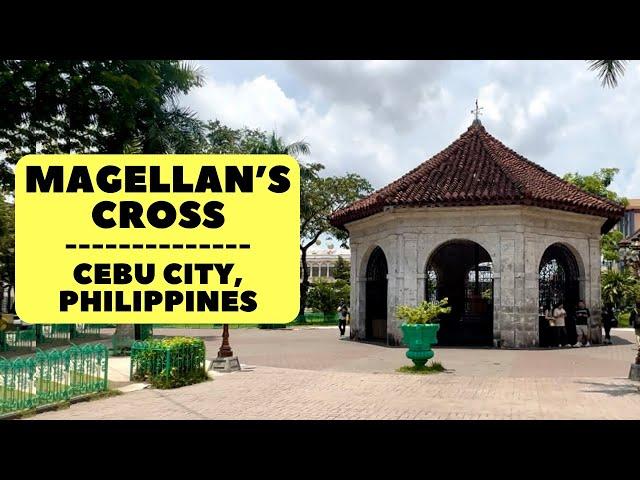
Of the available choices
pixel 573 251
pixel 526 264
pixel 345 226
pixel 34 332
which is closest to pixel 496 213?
pixel 526 264

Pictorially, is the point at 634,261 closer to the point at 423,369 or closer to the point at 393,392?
the point at 423,369

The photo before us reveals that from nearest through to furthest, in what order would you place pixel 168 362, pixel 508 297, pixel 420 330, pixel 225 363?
1. pixel 168 362
2. pixel 420 330
3. pixel 225 363
4. pixel 508 297

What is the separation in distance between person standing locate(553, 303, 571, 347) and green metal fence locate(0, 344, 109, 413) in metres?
15.1

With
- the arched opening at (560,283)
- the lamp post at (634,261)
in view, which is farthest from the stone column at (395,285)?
the lamp post at (634,261)

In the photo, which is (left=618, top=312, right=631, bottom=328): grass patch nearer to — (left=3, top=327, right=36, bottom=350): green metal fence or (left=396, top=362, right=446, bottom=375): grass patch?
(left=396, top=362, right=446, bottom=375): grass patch

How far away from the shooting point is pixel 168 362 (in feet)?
41.4

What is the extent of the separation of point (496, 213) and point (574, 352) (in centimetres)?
497

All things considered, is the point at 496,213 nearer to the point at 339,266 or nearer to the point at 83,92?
the point at 83,92

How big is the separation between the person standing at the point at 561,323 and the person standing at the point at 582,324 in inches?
16.4

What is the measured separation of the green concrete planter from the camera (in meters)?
14.4

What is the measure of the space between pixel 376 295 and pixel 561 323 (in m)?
6.87

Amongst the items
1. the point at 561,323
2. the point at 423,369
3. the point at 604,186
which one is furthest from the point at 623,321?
the point at 423,369

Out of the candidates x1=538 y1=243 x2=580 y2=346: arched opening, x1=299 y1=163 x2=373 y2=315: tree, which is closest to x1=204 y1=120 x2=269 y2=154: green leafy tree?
x1=299 y1=163 x2=373 y2=315: tree

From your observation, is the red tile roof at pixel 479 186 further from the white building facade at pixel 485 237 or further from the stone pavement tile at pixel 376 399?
the stone pavement tile at pixel 376 399
